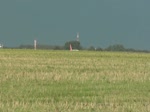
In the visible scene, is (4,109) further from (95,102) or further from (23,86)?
(23,86)

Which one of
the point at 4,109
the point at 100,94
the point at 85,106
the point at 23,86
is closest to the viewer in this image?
the point at 4,109

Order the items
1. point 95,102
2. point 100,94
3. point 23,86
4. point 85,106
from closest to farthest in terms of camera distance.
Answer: point 85,106
point 95,102
point 100,94
point 23,86

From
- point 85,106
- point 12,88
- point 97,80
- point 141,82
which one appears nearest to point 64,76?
point 97,80

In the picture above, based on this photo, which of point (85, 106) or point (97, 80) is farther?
point (97, 80)

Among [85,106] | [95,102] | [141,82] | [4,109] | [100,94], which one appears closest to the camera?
[4,109]

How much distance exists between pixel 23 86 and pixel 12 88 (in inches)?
23.4

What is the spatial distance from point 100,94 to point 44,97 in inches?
70.4

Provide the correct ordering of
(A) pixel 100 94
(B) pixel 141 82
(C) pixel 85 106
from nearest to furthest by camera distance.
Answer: (C) pixel 85 106 → (A) pixel 100 94 → (B) pixel 141 82

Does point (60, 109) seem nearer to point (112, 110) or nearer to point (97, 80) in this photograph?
point (112, 110)

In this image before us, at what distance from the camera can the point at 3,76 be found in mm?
18328

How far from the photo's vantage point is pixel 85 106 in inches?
469

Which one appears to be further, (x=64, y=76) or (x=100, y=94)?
(x=64, y=76)

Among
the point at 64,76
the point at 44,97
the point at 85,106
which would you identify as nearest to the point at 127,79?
the point at 64,76

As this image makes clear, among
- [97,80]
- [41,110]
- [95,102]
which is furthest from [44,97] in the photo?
[97,80]
